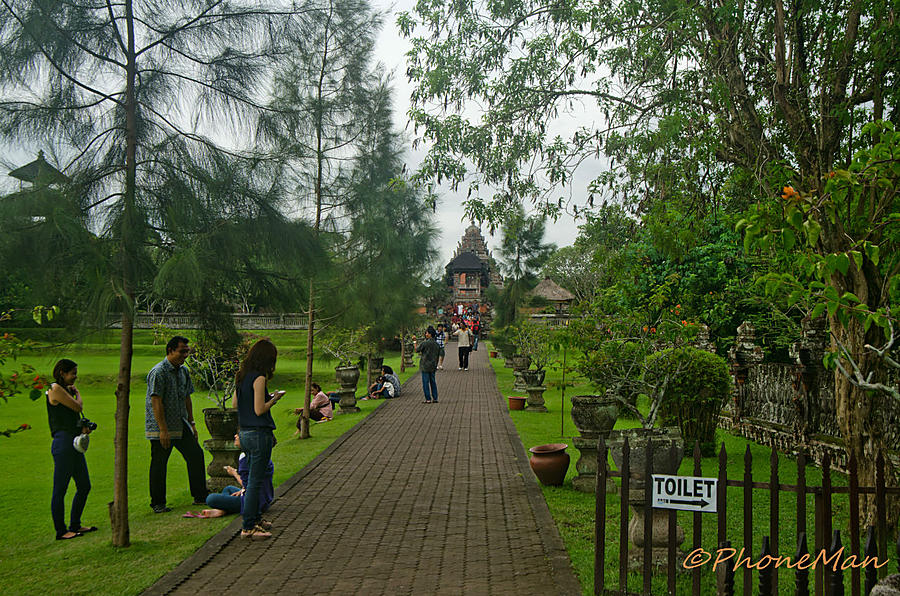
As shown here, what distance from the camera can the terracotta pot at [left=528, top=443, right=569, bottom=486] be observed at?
786 cm

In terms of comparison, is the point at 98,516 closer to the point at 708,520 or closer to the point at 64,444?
the point at 64,444

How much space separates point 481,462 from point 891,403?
16.3 ft

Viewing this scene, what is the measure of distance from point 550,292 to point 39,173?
49152 millimetres

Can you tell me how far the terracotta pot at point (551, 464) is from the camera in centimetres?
786

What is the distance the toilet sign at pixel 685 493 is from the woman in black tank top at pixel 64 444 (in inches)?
192

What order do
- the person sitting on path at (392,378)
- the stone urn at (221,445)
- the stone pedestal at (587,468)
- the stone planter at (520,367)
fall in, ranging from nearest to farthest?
the stone urn at (221,445)
the stone pedestal at (587,468)
the person sitting on path at (392,378)
the stone planter at (520,367)

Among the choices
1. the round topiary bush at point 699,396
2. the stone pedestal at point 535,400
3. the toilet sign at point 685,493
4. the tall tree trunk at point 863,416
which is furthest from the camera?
the stone pedestal at point 535,400

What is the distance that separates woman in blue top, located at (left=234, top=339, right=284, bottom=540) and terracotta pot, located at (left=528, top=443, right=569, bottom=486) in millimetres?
3291

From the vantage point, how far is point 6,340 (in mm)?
4680

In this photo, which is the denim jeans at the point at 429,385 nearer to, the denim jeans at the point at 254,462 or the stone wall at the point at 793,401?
the stone wall at the point at 793,401

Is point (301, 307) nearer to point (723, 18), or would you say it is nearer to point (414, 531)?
point (414, 531)

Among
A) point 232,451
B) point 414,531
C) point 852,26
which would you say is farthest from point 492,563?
point 852,26

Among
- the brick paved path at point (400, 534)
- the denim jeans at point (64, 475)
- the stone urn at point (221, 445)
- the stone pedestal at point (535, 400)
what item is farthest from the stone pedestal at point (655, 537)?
the stone pedestal at point (535, 400)

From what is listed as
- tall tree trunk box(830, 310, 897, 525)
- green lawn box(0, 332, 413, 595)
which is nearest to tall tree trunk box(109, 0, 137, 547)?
green lawn box(0, 332, 413, 595)
